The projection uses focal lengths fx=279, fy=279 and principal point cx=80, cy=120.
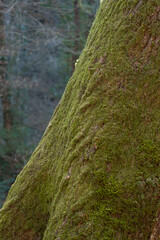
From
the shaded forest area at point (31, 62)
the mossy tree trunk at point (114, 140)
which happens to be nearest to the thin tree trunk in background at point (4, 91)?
the shaded forest area at point (31, 62)

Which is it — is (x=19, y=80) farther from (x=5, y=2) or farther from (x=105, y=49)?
(x=105, y=49)

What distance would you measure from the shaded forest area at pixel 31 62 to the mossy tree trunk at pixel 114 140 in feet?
23.1

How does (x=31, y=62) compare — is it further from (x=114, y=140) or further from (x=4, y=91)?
(x=114, y=140)

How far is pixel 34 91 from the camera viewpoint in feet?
47.6

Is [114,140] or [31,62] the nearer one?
[114,140]

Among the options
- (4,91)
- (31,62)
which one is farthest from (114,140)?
(31,62)

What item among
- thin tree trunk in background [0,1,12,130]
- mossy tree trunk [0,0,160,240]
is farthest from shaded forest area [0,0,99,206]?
mossy tree trunk [0,0,160,240]

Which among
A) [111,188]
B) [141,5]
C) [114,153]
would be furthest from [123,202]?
[141,5]

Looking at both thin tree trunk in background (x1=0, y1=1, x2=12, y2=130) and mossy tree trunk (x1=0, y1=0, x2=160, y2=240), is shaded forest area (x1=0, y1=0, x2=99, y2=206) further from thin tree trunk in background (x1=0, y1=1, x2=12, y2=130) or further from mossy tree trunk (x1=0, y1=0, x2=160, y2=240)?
mossy tree trunk (x1=0, y1=0, x2=160, y2=240)

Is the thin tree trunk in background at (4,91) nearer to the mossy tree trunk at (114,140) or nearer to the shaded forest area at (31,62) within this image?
the shaded forest area at (31,62)

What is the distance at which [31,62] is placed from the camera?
13281mm

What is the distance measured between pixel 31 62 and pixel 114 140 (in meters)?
12.0

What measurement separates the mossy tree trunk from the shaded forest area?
7038 millimetres

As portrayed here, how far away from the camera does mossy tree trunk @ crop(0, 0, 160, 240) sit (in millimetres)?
1776
